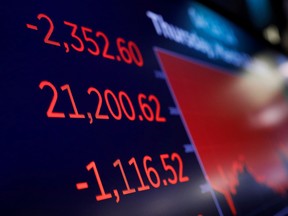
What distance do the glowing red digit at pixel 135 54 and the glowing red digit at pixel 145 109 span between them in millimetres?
191

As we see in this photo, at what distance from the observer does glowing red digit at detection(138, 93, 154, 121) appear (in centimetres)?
160

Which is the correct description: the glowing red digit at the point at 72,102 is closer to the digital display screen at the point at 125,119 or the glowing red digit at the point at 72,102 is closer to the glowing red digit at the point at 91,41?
the digital display screen at the point at 125,119

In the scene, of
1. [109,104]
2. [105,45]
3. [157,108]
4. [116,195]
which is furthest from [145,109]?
[116,195]

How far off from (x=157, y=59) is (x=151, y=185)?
72cm

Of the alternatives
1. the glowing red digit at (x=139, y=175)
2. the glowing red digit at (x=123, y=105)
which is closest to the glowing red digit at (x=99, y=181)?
the glowing red digit at (x=139, y=175)

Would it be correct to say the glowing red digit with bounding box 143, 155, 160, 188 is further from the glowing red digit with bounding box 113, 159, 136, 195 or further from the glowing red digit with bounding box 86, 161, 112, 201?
the glowing red digit with bounding box 86, 161, 112, 201

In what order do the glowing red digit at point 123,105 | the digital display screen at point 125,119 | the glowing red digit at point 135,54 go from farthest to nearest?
the glowing red digit at point 135,54, the glowing red digit at point 123,105, the digital display screen at point 125,119

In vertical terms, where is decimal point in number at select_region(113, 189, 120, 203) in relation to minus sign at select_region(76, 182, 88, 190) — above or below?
below

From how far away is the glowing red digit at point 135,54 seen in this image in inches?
68.4

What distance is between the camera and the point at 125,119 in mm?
1479

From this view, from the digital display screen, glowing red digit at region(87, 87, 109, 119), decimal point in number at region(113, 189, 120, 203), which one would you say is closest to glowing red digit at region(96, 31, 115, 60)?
the digital display screen

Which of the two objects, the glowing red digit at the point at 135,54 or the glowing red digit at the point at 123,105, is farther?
the glowing red digit at the point at 135,54

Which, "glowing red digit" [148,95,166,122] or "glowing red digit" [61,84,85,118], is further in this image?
"glowing red digit" [148,95,166,122]

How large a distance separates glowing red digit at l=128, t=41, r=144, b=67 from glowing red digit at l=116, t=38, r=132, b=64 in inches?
1.2
